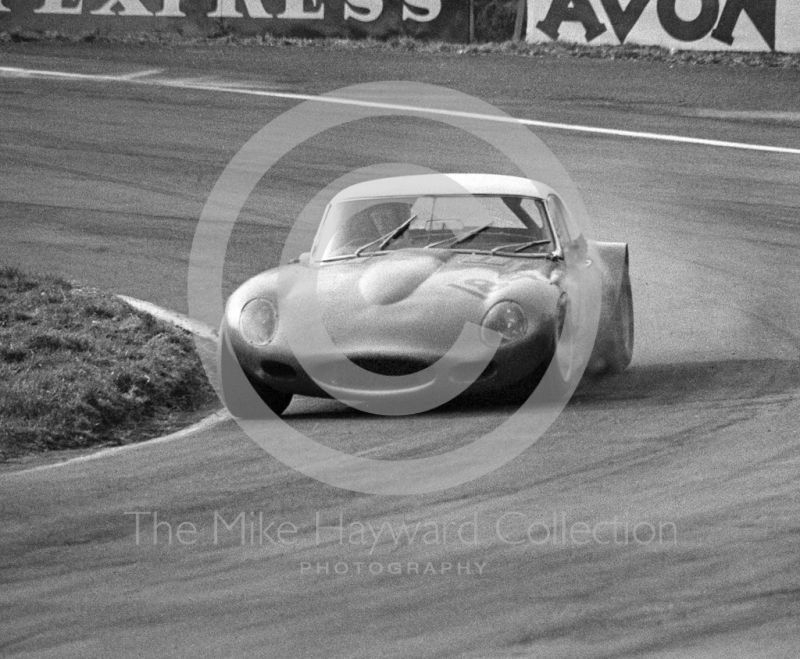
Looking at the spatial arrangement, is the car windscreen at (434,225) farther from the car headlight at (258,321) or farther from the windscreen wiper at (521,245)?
the car headlight at (258,321)

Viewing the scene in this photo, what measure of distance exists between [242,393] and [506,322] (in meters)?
1.36

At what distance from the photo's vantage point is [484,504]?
605cm

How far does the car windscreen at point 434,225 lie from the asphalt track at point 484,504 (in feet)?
2.91

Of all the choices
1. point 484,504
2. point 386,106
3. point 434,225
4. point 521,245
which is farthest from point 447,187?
point 386,106

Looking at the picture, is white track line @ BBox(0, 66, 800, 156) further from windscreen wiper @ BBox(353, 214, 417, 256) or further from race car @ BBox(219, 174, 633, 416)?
windscreen wiper @ BBox(353, 214, 417, 256)

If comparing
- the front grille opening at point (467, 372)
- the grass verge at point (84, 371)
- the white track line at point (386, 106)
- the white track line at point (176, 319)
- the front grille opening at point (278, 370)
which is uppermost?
the front grille opening at point (467, 372)

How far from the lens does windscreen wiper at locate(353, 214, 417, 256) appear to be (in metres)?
8.60

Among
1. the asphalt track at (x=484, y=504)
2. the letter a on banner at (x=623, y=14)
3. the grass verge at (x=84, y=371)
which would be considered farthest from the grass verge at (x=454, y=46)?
the grass verge at (x=84, y=371)

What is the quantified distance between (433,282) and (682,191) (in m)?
7.16

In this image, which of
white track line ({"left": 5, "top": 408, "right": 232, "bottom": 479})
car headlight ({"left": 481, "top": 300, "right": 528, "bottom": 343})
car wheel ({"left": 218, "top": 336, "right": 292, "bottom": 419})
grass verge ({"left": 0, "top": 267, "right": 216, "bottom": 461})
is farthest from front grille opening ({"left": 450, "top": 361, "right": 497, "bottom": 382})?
grass verge ({"left": 0, "top": 267, "right": 216, "bottom": 461})

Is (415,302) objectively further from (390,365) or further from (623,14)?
(623,14)

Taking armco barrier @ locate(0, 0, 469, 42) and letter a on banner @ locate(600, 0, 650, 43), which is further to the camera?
armco barrier @ locate(0, 0, 469, 42)

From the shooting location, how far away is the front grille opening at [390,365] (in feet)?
24.7

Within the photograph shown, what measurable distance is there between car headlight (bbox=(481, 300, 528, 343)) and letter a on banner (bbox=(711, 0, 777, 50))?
12132 mm
